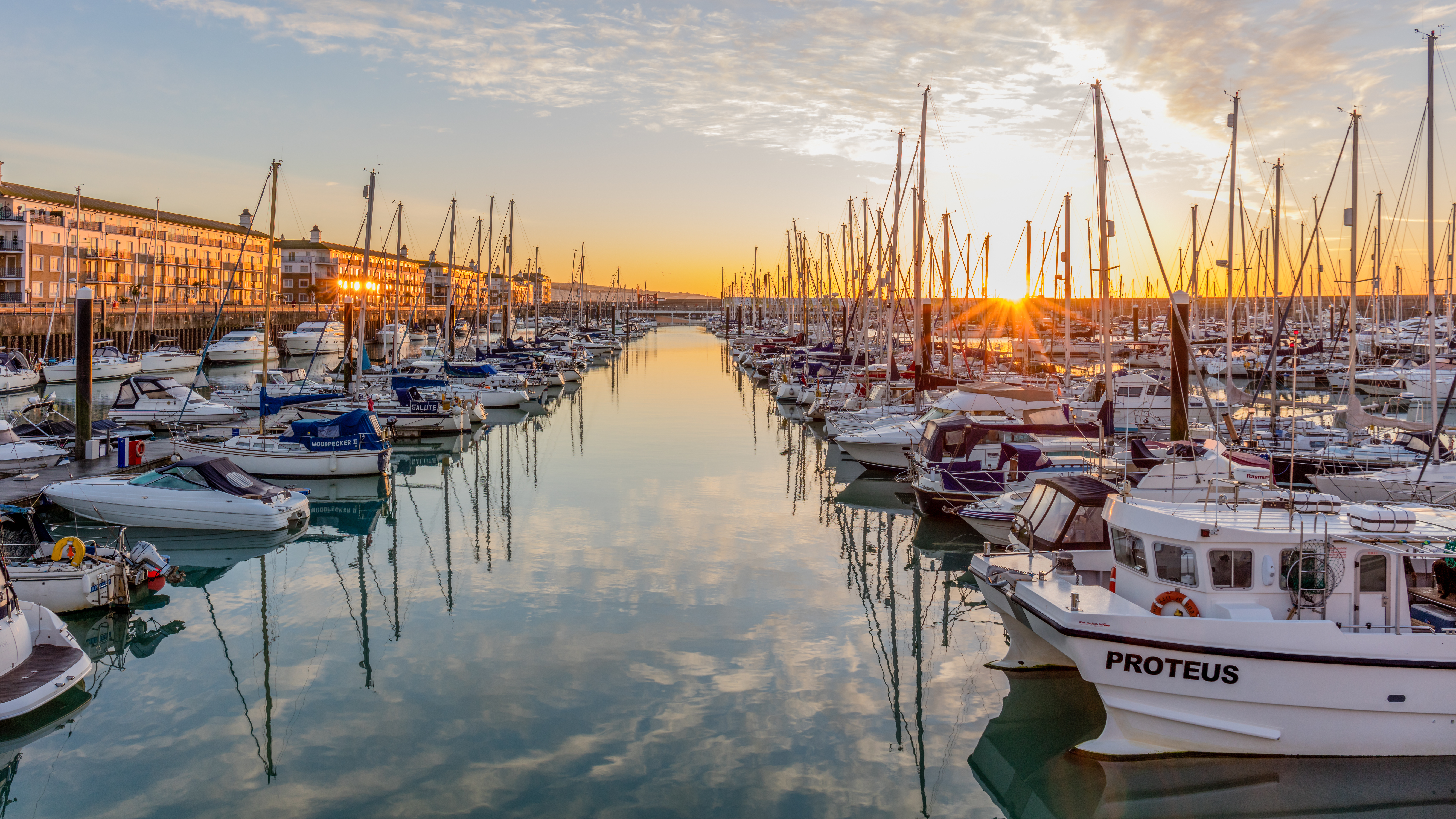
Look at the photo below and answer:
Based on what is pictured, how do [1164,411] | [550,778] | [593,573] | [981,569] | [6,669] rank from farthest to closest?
1. [1164,411]
2. [593,573]
3. [981,569]
4. [6,669]
5. [550,778]

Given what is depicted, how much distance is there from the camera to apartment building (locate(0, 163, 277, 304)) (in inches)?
3713

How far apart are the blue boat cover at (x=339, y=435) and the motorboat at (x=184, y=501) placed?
662 cm

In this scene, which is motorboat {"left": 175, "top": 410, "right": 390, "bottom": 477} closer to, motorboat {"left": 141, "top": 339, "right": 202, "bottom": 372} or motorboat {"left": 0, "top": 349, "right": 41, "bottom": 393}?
motorboat {"left": 0, "top": 349, "right": 41, "bottom": 393}

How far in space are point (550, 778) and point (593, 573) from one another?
9.03 m

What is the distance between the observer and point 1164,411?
128ft

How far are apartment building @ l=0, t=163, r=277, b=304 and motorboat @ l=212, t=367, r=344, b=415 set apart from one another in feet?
82.2

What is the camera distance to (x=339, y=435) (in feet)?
99.9

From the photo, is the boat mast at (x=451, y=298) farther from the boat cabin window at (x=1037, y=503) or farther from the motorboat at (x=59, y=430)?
the boat cabin window at (x=1037, y=503)

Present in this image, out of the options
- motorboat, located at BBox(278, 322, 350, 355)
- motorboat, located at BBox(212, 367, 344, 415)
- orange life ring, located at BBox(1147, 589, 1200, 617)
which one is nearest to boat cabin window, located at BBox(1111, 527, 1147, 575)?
orange life ring, located at BBox(1147, 589, 1200, 617)

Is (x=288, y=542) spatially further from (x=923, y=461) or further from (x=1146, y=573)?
(x=1146, y=573)

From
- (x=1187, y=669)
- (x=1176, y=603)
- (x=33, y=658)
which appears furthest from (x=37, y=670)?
(x=1176, y=603)

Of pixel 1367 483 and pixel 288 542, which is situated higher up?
pixel 1367 483

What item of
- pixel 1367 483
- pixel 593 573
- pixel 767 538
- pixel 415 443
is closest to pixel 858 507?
pixel 767 538

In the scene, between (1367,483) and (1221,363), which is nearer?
(1367,483)
